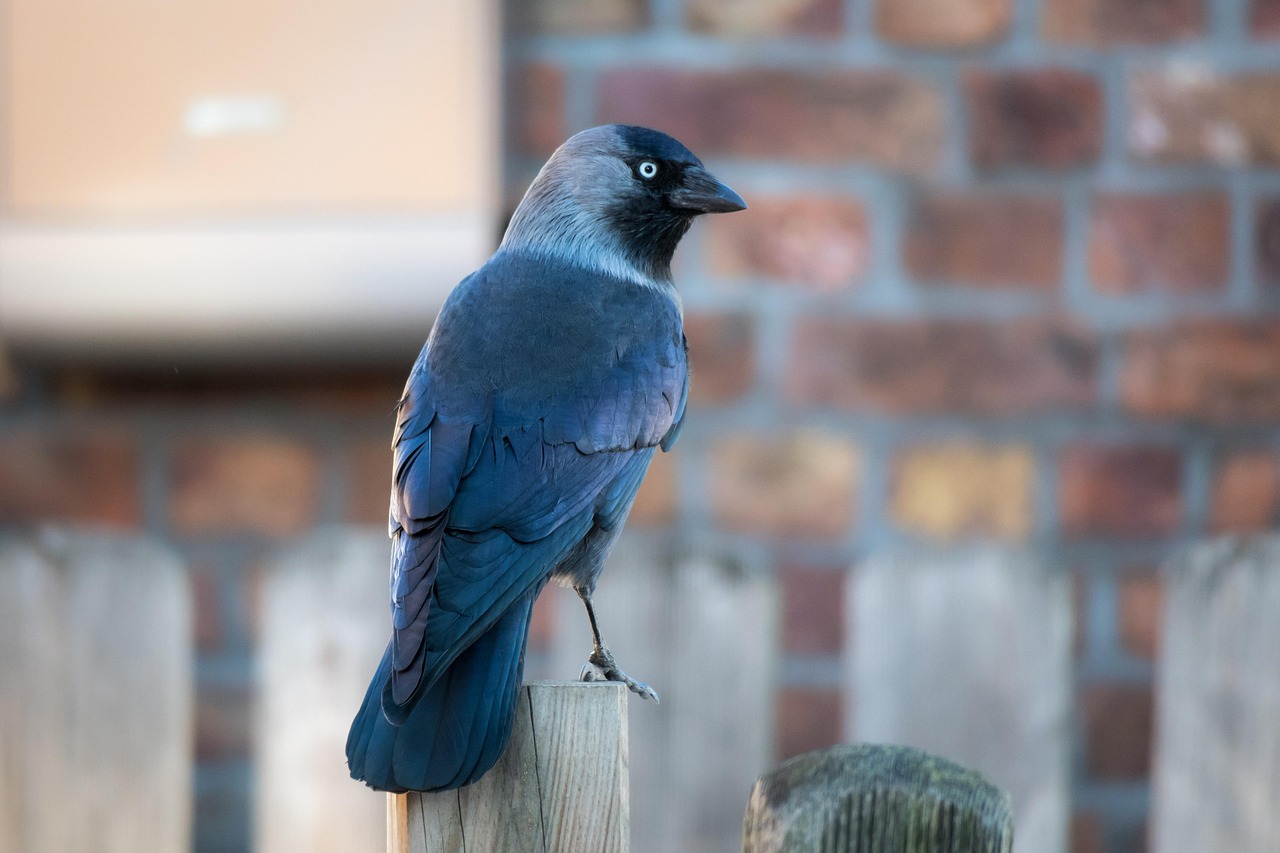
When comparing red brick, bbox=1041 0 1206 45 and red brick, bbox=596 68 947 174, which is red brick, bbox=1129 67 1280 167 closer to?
red brick, bbox=1041 0 1206 45

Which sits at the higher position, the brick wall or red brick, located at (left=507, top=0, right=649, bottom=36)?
red brick, located at (left=507, top=0, right=649, bottom=36)

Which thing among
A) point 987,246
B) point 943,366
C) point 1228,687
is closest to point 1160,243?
point 987,246

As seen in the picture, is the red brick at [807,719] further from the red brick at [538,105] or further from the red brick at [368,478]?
the red brick at [538,105]

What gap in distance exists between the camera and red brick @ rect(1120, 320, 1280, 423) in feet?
7.71

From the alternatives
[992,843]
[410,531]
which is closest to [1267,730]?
[992,843]

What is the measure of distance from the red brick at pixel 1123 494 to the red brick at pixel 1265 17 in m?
0.71

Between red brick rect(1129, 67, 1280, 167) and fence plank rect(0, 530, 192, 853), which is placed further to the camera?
red brick rect(1129, 67, 1280, 167)

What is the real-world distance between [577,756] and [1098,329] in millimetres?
1363

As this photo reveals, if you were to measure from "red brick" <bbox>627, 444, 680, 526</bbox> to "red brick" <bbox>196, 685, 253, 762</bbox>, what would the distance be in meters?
0.70

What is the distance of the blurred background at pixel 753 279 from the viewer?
234 centimetres

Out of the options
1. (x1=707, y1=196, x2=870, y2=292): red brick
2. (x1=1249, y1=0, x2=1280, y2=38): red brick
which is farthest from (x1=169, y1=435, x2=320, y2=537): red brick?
A: (x1=1249, y1=0, x2=1280, y2=38): red brick

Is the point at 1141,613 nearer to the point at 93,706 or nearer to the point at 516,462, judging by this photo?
the point at 516,462

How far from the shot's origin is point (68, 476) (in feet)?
8.16

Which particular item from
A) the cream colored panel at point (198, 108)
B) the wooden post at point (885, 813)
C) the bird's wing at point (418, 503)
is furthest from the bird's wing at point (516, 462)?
the cream colored panel at point (198, 108)
